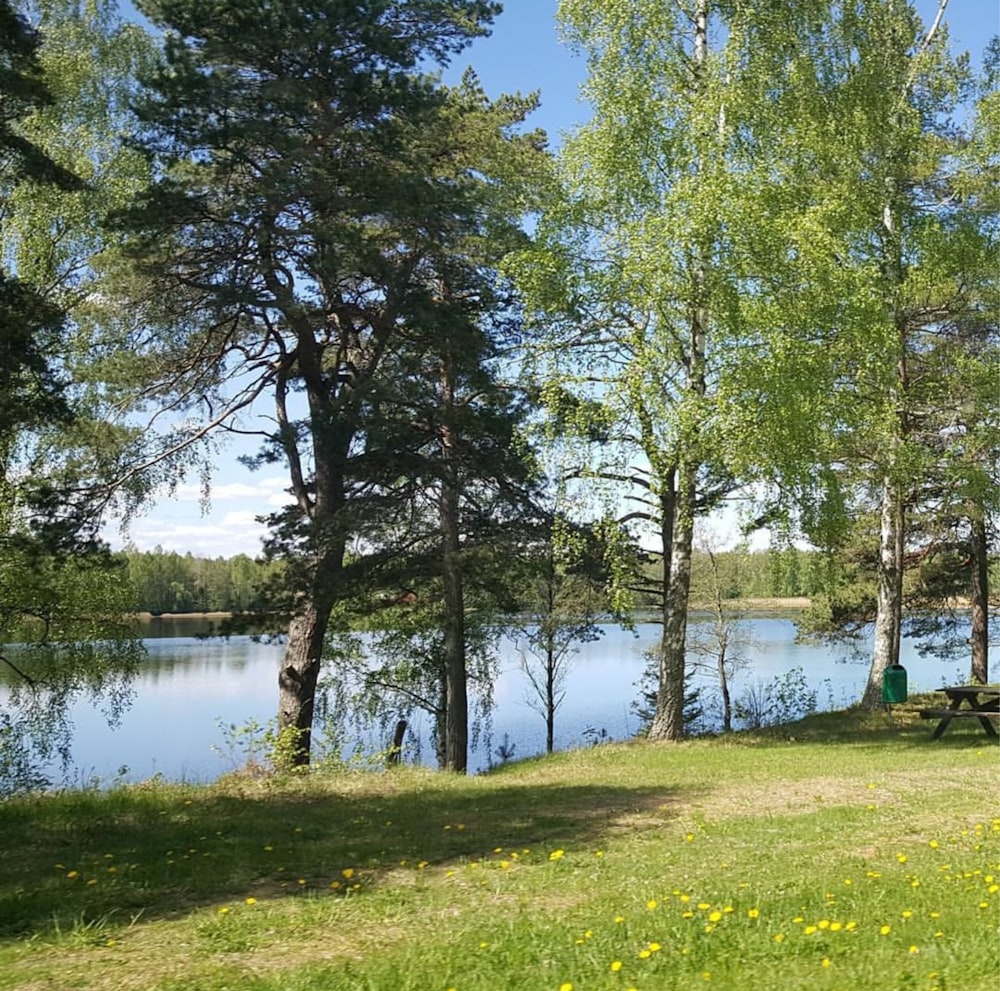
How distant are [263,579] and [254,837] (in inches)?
335

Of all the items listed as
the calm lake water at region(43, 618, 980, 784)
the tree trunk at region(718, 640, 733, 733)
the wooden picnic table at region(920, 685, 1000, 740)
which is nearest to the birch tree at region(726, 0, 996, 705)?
the wooden picnic table at region(920, 685, 1000, 740)

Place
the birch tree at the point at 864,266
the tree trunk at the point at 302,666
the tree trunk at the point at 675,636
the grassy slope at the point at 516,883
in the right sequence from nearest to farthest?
the grassy slope at the point at 516,883
the birch tree at the point at 864,266
the tree trunk at the point at 302,666
the tree trunk at the point at 675,636

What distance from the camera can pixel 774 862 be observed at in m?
6.85

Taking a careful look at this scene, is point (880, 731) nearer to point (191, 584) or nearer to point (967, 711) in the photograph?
point (967, 711)

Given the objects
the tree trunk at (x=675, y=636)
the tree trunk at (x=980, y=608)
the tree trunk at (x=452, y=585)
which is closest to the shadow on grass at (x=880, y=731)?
the tree trunk at (x=675, y=636)

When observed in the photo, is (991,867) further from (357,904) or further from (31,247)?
(31,247)

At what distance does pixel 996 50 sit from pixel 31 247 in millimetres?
16849

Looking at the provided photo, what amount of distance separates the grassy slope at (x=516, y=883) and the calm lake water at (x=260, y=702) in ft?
13.4

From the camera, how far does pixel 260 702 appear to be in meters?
32.5

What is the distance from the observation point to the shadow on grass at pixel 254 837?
668cm

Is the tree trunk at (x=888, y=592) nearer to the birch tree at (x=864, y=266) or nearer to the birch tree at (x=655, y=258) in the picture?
the birch tree at (x=864, y=266)

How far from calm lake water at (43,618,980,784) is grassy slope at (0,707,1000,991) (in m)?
4.09

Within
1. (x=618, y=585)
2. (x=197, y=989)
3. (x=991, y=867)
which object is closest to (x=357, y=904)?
(x=197, y=989)

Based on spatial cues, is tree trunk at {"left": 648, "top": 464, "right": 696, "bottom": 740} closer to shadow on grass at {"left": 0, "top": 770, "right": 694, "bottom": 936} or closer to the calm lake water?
the calm lake water
